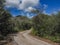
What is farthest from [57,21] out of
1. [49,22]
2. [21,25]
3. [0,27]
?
[21,25]

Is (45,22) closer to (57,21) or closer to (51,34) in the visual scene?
(51,34)

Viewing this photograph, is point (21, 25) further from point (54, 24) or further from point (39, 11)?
point (54, 24)

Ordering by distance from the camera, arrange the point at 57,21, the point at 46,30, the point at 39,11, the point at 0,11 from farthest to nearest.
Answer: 1. the point at 39,11
2. the point at 0,11
3. the point at 46,30
4. the point at 57,21

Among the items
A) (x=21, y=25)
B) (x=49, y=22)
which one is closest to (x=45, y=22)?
(x=49, y=22)

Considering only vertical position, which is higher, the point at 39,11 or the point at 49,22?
the point at 39,11

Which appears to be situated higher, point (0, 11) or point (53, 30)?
point (0, 11)

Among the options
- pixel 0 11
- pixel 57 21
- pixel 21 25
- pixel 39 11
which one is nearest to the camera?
pixel 57 21

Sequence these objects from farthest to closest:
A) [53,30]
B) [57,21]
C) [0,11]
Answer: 1. [0,11]
2. [53,30]
3. [57,21]

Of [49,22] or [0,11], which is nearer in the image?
[49,22]

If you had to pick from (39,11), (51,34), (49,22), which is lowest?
(51,34)

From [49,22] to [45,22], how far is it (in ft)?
9.84

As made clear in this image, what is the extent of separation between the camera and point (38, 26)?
35688 mm

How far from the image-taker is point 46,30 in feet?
101

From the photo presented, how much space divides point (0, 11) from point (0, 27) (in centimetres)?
525
